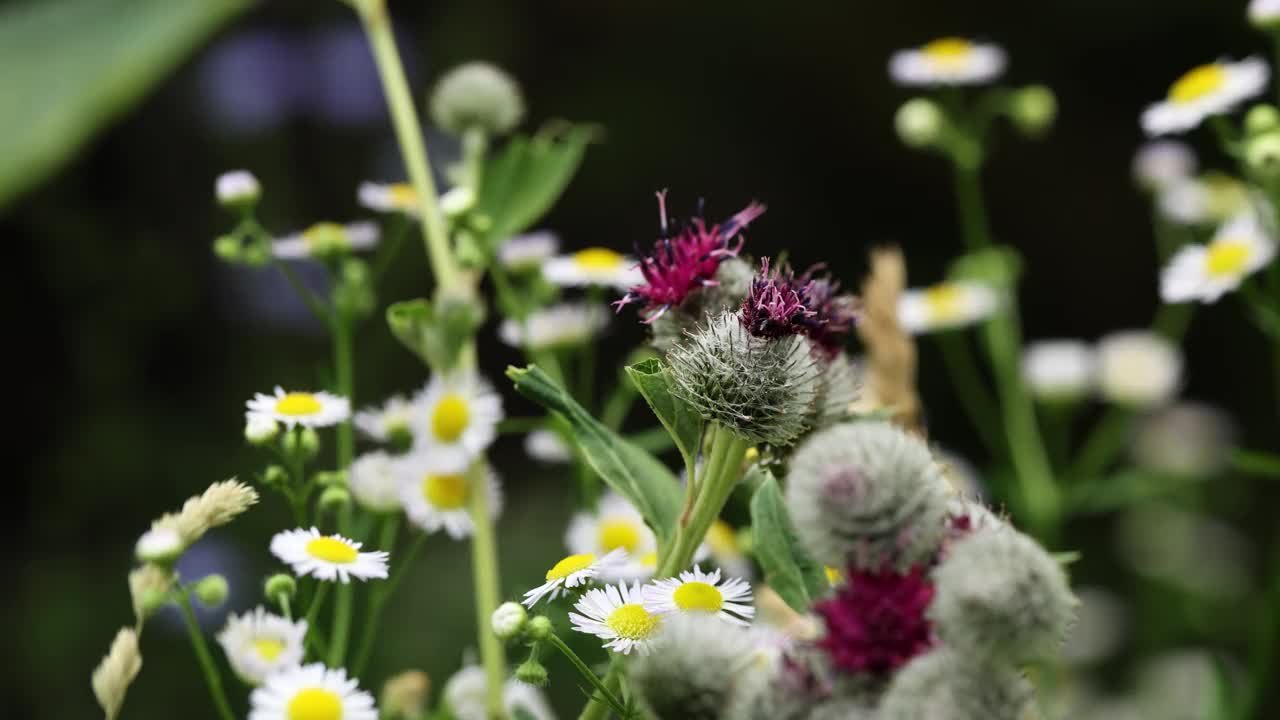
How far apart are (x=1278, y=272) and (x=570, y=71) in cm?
130

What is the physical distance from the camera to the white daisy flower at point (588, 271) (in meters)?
0.64

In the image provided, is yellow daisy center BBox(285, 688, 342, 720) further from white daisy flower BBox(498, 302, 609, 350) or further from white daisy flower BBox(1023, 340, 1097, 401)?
white daisy flower BBox(1023, 340, 1097, 401)

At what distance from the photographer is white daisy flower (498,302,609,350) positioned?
0.64 metres

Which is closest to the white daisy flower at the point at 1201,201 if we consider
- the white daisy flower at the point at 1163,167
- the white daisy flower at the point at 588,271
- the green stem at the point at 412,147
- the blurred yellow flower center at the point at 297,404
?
the white daisy flower at the point at 1163,167

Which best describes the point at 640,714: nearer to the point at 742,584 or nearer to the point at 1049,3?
the point at 742,584

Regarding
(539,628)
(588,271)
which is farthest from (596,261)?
(539,628)

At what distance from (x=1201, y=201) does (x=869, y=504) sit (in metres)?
0.69

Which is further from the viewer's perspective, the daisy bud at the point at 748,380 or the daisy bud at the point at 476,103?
the daisy bud at the point at 476,103

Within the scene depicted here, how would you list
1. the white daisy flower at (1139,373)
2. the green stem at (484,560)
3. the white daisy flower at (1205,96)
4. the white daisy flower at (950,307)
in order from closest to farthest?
the green stem at (484,560)
the white daisy flower at (1205,96)
the white daisy flower at (950,307)
the white daisy flower at (1139,373)

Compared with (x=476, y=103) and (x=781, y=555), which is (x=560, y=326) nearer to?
(x=476, y=103)

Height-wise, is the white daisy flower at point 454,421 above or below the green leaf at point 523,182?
below

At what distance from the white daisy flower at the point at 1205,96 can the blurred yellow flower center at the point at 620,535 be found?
383mm

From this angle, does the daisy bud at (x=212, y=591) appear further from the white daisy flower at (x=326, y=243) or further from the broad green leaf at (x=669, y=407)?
the white daisy flower at (x=326, y=243)

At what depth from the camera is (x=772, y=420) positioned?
1.22ft
